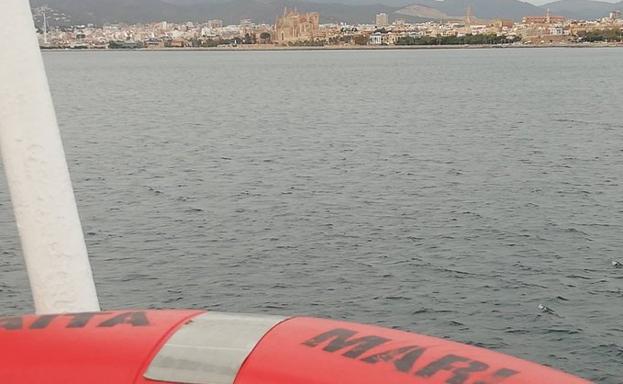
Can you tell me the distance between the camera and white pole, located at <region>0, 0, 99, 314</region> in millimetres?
5340

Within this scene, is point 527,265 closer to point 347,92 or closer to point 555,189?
point 555,189

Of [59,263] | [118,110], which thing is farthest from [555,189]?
[118,110]

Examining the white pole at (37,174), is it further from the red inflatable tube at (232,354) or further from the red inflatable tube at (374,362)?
the red inflatable tube at (374,362)

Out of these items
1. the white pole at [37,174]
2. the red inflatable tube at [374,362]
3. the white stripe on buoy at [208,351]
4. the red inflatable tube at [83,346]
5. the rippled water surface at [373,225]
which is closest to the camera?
the red inflatable tube at [374,362]

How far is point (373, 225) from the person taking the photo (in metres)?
24.7

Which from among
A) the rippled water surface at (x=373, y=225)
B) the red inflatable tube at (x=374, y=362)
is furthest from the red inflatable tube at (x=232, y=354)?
the rippled water surface at (x=373, y=225)

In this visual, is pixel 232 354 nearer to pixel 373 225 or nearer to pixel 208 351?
pixel 208 351

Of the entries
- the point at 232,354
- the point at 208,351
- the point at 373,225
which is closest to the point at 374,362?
the point at 232,354

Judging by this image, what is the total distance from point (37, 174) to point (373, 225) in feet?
64.1

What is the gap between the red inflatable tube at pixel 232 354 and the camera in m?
3.59

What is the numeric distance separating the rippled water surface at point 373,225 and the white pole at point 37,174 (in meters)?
10.4

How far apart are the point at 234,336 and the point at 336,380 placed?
56 centimetres

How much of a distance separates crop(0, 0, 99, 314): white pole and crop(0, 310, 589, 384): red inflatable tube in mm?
1185

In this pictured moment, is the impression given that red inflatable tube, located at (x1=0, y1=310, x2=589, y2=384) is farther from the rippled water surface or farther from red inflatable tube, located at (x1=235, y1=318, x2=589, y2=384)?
the rippled water surface
